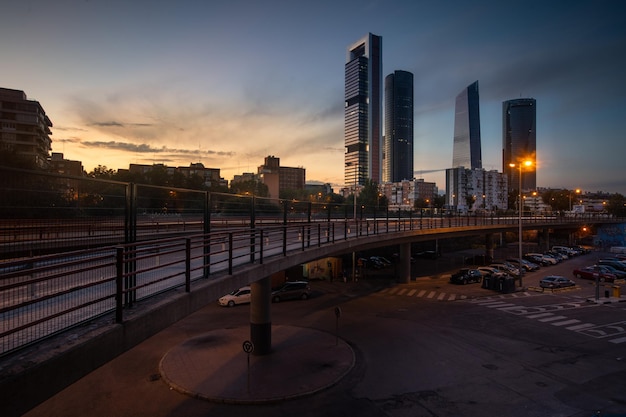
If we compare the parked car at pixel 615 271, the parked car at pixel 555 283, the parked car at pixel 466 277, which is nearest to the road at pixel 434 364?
the parked car at pixel 555 283

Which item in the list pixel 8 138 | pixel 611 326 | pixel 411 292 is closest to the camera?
pixel 611 326

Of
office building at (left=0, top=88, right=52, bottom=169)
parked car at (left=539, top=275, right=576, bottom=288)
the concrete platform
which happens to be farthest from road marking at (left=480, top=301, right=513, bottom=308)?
office building at (left=0, top=88, right=52, bottom=169)

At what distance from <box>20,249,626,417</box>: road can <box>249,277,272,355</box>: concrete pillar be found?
4.23 m

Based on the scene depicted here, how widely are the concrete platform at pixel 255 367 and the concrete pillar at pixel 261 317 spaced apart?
0.53 m

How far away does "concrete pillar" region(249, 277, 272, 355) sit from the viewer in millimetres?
15945

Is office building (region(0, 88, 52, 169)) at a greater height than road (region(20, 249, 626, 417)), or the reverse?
office building (region(0, 88, 52, 169))

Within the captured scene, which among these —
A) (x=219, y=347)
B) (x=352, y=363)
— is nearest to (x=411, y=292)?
(x=352, y=363)

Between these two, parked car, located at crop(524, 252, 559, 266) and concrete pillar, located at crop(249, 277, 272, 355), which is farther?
parked car, located at crop(524, 252, 559, 266)

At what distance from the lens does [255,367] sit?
14.5 m

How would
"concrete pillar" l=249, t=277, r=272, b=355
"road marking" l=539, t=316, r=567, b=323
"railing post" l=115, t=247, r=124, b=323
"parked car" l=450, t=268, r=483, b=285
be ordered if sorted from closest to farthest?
"railing post" l=115, t=247, r=124, b=323 → "concrete pillar" l=249, t=277, r=272, b=355 → "road marking" l=539, t=316, r=567, b=323 → "parked car" l=450, t=268, r=483, b=285

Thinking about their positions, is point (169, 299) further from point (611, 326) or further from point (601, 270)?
point (601, 270)

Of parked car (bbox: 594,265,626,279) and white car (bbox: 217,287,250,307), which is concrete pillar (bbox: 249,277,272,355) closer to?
white car (bbox: 217,287,250,307)

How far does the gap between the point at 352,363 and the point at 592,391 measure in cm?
876

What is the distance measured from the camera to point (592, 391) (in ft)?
41.4
